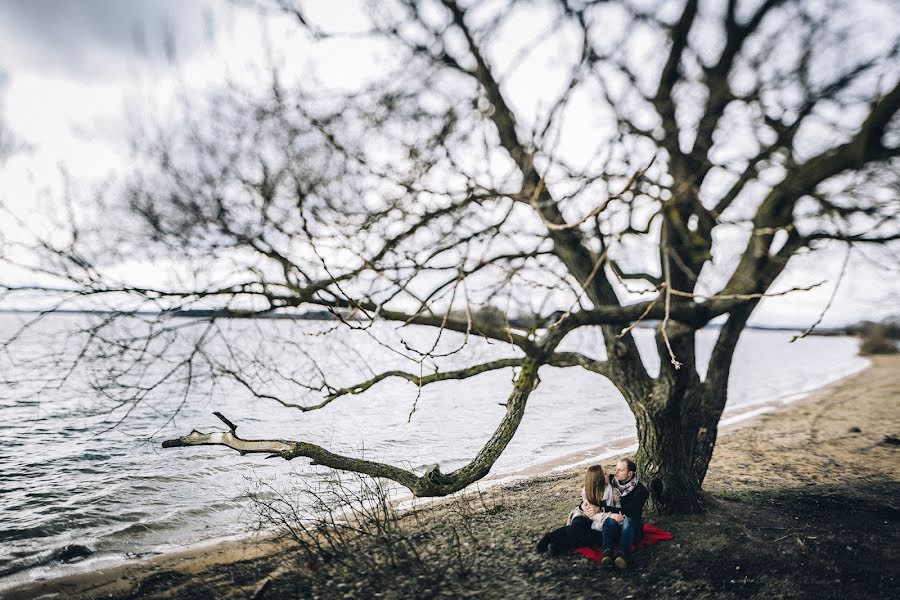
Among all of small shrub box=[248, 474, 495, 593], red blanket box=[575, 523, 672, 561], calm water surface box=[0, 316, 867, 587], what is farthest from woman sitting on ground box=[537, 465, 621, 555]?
calm water surface box=[0, 316, 867, 587]

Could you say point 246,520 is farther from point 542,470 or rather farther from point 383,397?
point 383,397

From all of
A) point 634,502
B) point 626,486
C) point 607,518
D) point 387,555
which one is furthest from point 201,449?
point 634,502

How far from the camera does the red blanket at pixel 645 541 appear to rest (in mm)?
6059

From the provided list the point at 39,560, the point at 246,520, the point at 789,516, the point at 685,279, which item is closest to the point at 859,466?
the point at 789,516

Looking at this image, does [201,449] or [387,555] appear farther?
[201,449]

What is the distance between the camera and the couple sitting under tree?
235 inches

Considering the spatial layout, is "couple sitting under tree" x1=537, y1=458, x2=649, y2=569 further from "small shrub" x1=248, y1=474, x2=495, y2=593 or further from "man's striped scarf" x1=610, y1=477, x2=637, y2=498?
"small shrub" x1=248, y1=474, x2=495, y2=593

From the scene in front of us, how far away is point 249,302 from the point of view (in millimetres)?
4973

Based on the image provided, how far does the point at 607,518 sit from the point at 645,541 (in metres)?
0.58

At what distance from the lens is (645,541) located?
20.3 ft

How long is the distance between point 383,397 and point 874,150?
86.5ft

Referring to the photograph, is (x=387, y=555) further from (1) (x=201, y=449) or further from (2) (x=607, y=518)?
(1) (x=201, y=449)

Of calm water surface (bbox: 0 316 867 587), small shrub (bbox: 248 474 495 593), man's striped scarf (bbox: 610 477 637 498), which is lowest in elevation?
small shrub (bbox: 248 474 495 593)

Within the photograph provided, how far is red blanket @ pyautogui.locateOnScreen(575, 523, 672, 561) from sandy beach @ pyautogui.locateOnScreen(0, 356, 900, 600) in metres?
0.08
